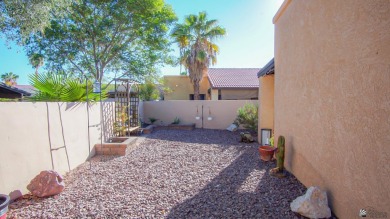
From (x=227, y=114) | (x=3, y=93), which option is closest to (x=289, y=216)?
(x=227, y=114)

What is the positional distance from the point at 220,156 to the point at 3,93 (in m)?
10.1

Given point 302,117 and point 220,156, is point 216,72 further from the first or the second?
point 302,117

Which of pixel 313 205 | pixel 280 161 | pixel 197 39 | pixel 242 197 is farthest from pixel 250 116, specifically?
pixel 197 39

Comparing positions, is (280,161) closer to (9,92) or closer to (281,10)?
(281,10)

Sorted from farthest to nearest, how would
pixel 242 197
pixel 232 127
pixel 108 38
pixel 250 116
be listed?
1. pixel 108 38
2. pixel 232 127
3. pixel 250 116
4. pixel 242 197

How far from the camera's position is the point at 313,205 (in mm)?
2807

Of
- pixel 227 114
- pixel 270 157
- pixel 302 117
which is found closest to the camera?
pixel 302 117

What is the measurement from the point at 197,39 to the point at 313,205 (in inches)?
532

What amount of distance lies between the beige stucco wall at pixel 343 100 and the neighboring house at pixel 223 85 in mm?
12644

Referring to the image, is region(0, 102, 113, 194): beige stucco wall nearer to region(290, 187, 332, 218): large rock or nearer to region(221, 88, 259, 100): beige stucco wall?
region(290, 187, 332, 218): large rock

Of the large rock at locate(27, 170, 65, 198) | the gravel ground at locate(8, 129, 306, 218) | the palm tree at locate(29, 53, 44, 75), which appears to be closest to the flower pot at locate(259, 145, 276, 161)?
the gravel ground at locate(8, 129, 306, 218)

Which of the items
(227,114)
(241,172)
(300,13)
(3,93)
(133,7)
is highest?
(133,7)

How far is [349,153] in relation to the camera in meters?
2.51

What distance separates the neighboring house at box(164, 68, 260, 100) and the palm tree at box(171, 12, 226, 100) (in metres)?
2.16
